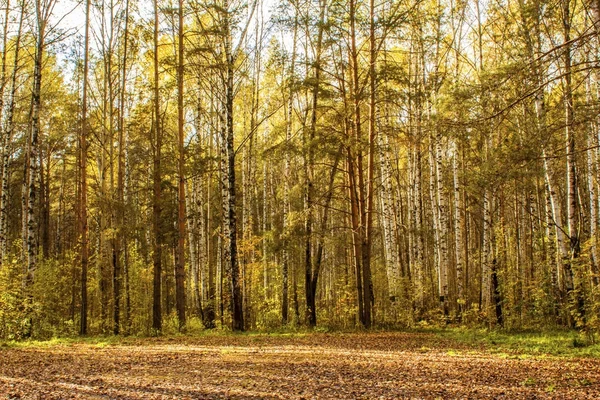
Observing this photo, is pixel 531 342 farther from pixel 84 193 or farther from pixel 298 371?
pixel 84 193

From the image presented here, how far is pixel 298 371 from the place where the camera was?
Result: 6.71m

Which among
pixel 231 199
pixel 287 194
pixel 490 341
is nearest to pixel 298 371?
pixel 490 341

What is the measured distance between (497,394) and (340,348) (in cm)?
438

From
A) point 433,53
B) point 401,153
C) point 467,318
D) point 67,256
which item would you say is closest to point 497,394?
point 467,318

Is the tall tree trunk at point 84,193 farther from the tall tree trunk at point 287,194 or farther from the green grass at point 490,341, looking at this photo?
the tall tree trunk at point 287,194

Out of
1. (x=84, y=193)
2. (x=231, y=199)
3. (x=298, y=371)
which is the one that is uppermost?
(x=84, y=193)

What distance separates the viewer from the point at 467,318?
14.7 m

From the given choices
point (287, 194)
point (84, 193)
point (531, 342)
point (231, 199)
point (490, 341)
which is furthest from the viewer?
point (287, 194)

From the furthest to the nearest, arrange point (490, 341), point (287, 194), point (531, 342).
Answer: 1. point (287, 194)
2. point (490, 341)
3. point (531, 342)

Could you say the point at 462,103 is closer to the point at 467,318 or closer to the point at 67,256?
the point at 467,318

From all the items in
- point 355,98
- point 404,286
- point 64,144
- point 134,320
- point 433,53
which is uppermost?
point 433,53

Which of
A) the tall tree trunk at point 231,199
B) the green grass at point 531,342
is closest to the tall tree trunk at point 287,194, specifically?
the tall tree trunk at point 231,199

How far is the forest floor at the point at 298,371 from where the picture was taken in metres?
5.33

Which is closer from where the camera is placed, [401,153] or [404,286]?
[404,286]
